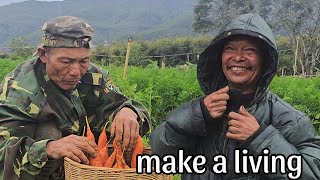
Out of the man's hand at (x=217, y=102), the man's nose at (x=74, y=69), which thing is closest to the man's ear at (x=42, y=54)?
the man's nose at (x=74, y=69)

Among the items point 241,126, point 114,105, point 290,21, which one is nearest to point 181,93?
point 114,105

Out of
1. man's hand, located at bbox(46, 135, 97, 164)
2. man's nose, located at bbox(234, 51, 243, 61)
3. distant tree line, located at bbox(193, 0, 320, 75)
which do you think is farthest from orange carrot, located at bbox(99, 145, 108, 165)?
distant tree line, located at bbox(193, 0, 320, 75)

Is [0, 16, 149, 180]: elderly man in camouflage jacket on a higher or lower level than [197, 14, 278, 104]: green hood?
lower

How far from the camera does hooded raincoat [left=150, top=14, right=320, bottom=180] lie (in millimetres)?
2008

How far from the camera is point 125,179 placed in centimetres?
206

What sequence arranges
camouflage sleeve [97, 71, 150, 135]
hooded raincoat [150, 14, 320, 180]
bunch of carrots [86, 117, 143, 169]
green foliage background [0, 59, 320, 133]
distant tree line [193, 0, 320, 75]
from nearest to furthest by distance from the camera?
hooded raincoat [150, 14, 320, 180] < bunch of carrots [86, 117, 143, 169] < camouflage sleeve [97, 71, 150, 135] < green foliage background [0, 59, 320, 133] < distant tree line [193, 0, 320, 75]

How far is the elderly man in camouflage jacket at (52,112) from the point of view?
224 centimetres

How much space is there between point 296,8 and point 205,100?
47.1 m

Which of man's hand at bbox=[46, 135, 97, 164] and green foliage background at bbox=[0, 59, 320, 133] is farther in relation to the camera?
green foliage background at bbox=[0, 59, 320, 133]

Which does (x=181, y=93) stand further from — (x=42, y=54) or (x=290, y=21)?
(x=290, y=21)

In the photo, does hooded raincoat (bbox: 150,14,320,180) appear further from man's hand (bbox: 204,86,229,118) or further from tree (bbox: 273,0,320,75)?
tree (bbox: 273,0,320,75)

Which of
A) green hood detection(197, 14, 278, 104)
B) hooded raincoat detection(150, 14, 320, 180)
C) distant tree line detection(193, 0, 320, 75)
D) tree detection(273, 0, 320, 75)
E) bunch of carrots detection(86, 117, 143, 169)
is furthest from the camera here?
tree detection(273, 0, 320, 75)

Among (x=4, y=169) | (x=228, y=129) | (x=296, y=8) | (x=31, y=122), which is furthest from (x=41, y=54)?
(x=296, y=8)

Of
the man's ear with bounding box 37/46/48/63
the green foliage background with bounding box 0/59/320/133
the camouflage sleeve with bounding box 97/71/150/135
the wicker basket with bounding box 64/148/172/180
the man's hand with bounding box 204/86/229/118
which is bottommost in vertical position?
the green foliage background with bounding box 0/59/320/133
